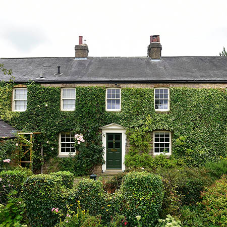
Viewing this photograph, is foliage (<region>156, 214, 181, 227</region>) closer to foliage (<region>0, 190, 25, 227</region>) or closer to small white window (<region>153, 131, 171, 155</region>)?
foliage (<region>0, 190, 25, 227</region>)

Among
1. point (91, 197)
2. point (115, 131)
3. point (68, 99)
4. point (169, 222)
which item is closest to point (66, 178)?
point (91, 197)

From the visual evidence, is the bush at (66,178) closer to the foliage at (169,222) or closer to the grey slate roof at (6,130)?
the foliage at (169,222)

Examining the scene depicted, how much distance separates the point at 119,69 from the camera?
46.5 ft

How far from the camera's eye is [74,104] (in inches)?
512

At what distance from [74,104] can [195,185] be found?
359 inches

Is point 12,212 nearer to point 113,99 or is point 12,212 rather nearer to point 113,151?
point 113,151

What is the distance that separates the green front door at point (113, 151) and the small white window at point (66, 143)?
7.68 ft

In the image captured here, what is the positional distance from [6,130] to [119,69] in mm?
8620

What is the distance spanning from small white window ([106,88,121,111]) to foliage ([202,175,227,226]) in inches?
314

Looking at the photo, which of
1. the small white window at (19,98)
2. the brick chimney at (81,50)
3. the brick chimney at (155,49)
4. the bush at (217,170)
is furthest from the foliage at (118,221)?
the brick chimney at (81,50)

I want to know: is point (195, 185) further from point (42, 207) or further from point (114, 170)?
point (114, 170)

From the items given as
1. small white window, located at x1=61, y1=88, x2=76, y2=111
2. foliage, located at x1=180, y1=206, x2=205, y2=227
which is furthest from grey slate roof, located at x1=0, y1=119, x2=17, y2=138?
foliage, located at x1=180, y1=206, x2=205, y2=227

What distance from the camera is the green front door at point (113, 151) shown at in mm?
12586

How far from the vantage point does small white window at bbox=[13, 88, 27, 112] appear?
515 inches
